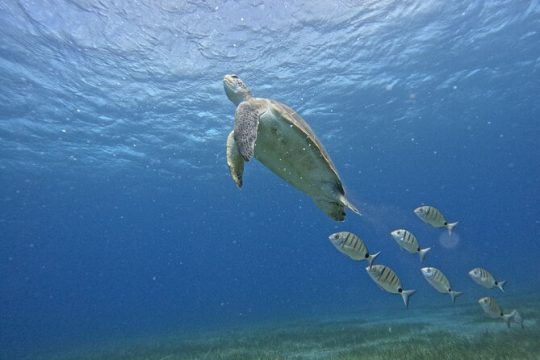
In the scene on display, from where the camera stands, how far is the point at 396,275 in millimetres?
6195

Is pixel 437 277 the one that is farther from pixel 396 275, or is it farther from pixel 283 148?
pixel 283 148

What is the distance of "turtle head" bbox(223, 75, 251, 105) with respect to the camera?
17.0 ft

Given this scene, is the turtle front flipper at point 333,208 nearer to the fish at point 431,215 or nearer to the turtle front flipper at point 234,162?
the turtle front flipper at point 234,162

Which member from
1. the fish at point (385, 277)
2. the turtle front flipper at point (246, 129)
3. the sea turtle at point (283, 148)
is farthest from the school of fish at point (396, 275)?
the turtle front flipper at point (246, 129)

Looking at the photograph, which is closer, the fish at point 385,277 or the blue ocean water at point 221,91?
the fish at point 385,277

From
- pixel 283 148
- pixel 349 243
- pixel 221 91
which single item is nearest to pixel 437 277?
pixel 349 243

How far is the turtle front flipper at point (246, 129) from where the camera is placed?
4031 mm

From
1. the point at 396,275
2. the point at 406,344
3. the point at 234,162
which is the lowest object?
the point at 406,344

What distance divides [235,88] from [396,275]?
4134 mm

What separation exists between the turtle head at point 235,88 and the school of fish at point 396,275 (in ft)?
8.82

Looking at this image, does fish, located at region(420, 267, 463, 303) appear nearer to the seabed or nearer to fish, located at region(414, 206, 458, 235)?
fish, located at region(414, 206, 458, 235)

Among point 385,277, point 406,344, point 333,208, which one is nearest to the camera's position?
point 333,208

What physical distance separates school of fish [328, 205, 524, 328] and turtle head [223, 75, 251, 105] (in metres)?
2.69

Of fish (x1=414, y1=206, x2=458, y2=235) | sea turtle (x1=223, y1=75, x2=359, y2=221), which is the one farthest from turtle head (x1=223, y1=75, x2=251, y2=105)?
fish (x1=414, y1=206, x2=458, y2=235)
